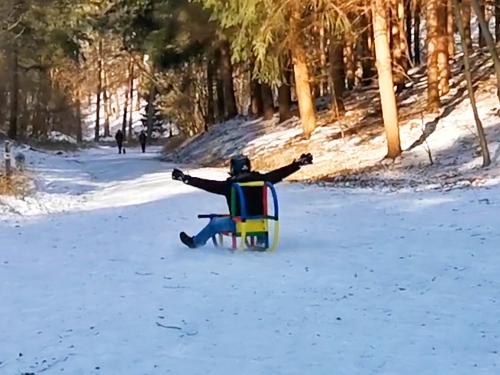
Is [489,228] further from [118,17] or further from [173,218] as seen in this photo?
[118,17]

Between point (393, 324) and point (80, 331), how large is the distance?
2305 millimetres

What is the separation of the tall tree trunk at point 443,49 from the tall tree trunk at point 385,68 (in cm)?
361

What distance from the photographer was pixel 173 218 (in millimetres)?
12062

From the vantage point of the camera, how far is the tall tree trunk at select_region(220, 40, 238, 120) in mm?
32125

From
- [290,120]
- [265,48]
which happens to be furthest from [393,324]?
[290,120]

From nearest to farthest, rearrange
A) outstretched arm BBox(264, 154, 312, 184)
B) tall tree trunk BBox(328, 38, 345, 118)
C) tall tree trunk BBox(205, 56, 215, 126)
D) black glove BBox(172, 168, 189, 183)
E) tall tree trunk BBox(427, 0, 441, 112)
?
black glove BBox(172, 168, 189, 183) < outstretched arm BBox(264, 154, 312, 184) < tall tree trunk BBox(427, 0, 441, 112) < tall tree trunk BBox(328, 38, 345, 118) < tall tree trunk BBox(205, 56, 215, 126)

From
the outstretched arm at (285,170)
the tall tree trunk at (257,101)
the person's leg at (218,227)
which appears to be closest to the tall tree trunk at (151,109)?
the tall tree trunk at (257,101)

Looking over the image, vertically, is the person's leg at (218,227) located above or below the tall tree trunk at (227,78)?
below

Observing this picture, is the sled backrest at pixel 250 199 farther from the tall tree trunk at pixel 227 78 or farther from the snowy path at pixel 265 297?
the tall tree trunk at pixel 227 78

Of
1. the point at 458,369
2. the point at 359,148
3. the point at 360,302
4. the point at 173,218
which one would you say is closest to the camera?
the point at 458,369

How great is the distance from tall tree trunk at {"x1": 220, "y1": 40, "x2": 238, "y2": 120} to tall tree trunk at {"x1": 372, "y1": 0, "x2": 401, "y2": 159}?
43.7ft

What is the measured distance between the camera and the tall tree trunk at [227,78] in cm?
3212

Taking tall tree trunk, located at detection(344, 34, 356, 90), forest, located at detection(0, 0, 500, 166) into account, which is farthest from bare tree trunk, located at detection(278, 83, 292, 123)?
tall tree trunk, located at detection(344, 34, 356, 90)

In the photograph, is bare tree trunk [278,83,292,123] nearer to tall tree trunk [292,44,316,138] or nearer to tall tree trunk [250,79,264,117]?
tall tree trunk [250,79,264,117]
